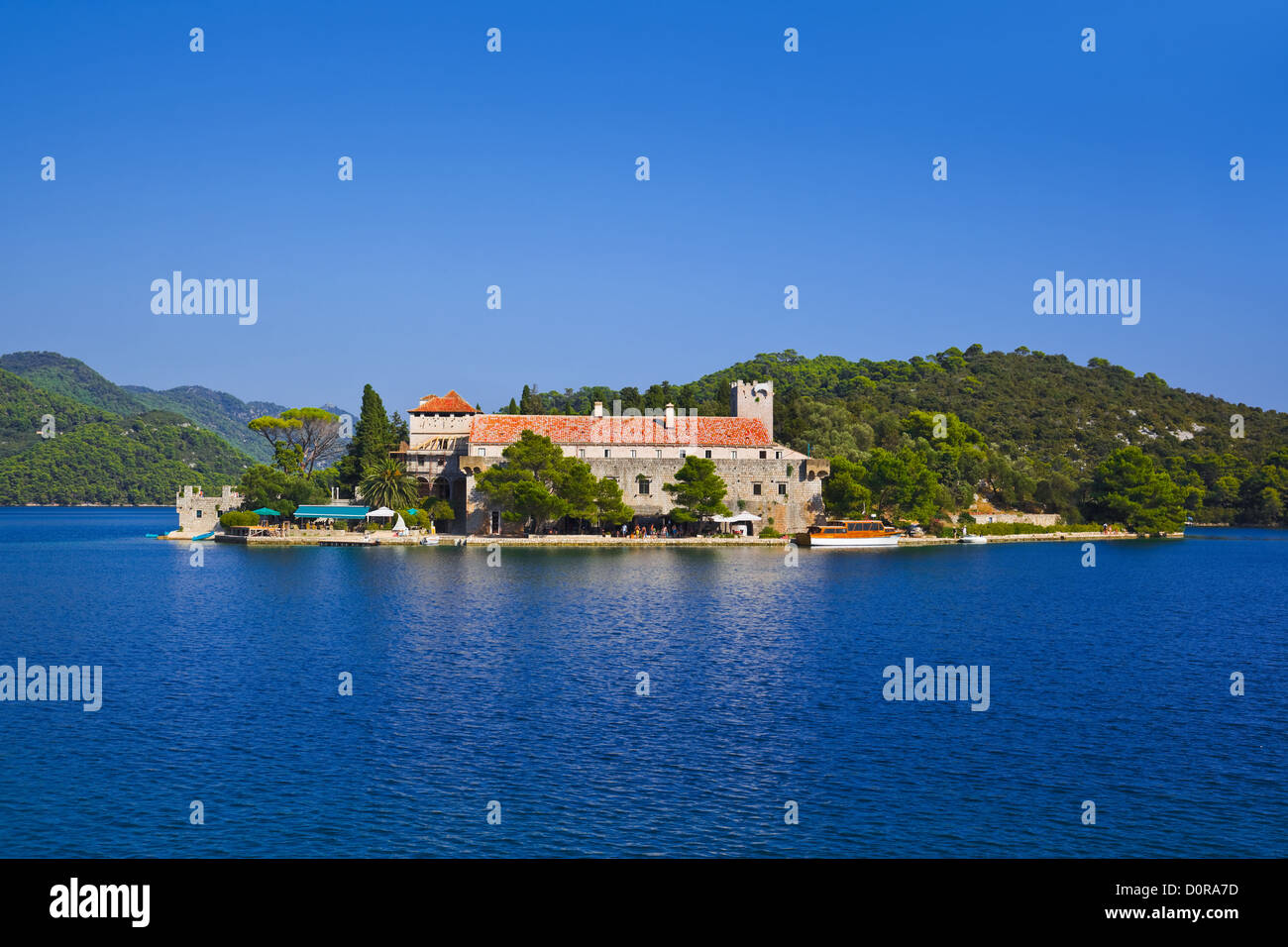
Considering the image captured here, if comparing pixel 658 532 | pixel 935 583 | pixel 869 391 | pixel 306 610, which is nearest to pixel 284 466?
pixel 658 532

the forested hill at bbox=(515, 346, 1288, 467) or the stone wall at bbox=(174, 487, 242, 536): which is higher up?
the forested hill at bbox=(515, 346, 1288, 467)

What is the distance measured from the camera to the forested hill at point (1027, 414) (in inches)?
3561

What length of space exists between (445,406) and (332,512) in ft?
47.9

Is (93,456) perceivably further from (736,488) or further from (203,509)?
(736,488)

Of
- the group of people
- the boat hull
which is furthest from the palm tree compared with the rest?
the boat hull

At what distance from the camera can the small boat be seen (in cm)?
7050

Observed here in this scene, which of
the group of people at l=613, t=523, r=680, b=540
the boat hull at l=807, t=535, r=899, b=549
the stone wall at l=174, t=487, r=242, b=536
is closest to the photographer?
the boat hull at l=807, t=535, r=899, b=549

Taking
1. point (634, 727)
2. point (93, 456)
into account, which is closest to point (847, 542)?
point (634, 727)

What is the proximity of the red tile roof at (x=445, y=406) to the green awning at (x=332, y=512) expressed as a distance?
482 inches

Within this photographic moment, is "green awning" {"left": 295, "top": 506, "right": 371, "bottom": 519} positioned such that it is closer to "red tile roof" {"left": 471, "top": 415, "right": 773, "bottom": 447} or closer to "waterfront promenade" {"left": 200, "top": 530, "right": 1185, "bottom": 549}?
"waterfront promenade" {"left": 200, "top": 530, "right": 1185, "bottom": 549}

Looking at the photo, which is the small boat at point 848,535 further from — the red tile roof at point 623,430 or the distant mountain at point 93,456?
the distant mountain at point 93,456

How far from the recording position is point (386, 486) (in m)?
71.6

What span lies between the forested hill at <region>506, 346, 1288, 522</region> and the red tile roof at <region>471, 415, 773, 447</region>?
7.16m

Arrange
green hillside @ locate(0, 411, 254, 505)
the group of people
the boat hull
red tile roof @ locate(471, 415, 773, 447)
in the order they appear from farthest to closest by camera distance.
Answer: green hillside @ locate(0, 411, 254, 505) < red tile roof @ locate(471, 415, 773, 447) < the group of people < the boat hull
